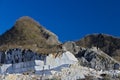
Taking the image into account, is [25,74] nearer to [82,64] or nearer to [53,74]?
[53,74]

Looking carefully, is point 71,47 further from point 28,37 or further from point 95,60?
point 95,60

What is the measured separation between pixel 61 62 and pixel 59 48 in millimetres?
8186

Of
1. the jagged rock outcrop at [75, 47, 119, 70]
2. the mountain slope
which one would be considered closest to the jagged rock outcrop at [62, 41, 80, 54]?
the mountain slope

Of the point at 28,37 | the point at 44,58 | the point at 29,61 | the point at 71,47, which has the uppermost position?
the point at 28,37

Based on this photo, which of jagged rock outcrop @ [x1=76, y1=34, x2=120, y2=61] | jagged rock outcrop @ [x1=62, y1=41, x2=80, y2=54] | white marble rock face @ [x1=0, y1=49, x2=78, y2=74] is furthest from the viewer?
jagged rock outcrop @ [x1=76, y1=34, x2=120, y2=61]

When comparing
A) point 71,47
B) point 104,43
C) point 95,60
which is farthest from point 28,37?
point 104,43

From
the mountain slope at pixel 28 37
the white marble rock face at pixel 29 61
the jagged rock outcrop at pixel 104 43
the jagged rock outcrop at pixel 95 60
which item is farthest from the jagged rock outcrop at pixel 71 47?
the jagged rock outcrop at pixel 104 43

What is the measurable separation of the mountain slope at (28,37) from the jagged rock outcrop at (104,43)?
52.0ft

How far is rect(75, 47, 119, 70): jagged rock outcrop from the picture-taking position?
118 meters

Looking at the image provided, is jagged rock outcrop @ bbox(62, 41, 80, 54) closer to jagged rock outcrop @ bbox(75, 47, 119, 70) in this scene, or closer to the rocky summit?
the rocky summit

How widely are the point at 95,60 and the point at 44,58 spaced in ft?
41.6

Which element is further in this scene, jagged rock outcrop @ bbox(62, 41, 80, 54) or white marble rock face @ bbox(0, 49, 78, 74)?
jagged rock outcrop @ bbox(62, 41, 80, 54)

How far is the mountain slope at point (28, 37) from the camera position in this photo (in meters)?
122

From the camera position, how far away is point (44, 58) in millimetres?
111000
